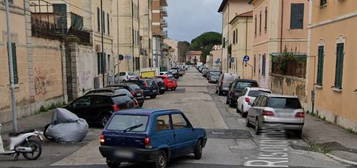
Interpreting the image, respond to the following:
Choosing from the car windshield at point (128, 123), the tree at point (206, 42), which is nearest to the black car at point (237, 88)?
the car windshield at point (128, 123)

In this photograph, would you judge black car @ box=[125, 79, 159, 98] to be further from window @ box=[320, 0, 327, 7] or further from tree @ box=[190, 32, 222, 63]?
tree @ box=[190, 32, 222, 63]

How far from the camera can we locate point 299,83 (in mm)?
25672

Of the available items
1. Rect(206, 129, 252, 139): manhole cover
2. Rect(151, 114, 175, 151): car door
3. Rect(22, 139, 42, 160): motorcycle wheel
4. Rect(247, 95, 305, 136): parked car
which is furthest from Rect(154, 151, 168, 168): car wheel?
Rect(247, 95, 305, 136): parked car

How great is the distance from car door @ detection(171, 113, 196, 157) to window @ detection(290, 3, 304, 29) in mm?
25690

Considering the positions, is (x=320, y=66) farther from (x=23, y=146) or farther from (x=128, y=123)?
(x=23, y=146)

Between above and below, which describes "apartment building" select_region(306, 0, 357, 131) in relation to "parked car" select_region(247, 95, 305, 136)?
above

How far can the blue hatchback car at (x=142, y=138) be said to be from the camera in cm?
944

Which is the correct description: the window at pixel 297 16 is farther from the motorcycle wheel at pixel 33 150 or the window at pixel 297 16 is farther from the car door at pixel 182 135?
the motorcycle wheel at pixel 33 150

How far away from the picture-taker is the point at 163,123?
10156 millimetres

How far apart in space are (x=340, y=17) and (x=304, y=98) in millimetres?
6793

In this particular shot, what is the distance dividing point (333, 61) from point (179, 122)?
11210mm

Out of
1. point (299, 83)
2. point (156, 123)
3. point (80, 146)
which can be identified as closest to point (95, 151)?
point (80, 146)

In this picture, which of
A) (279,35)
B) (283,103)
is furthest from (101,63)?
(283,103)

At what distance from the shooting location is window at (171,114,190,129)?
10664mm
